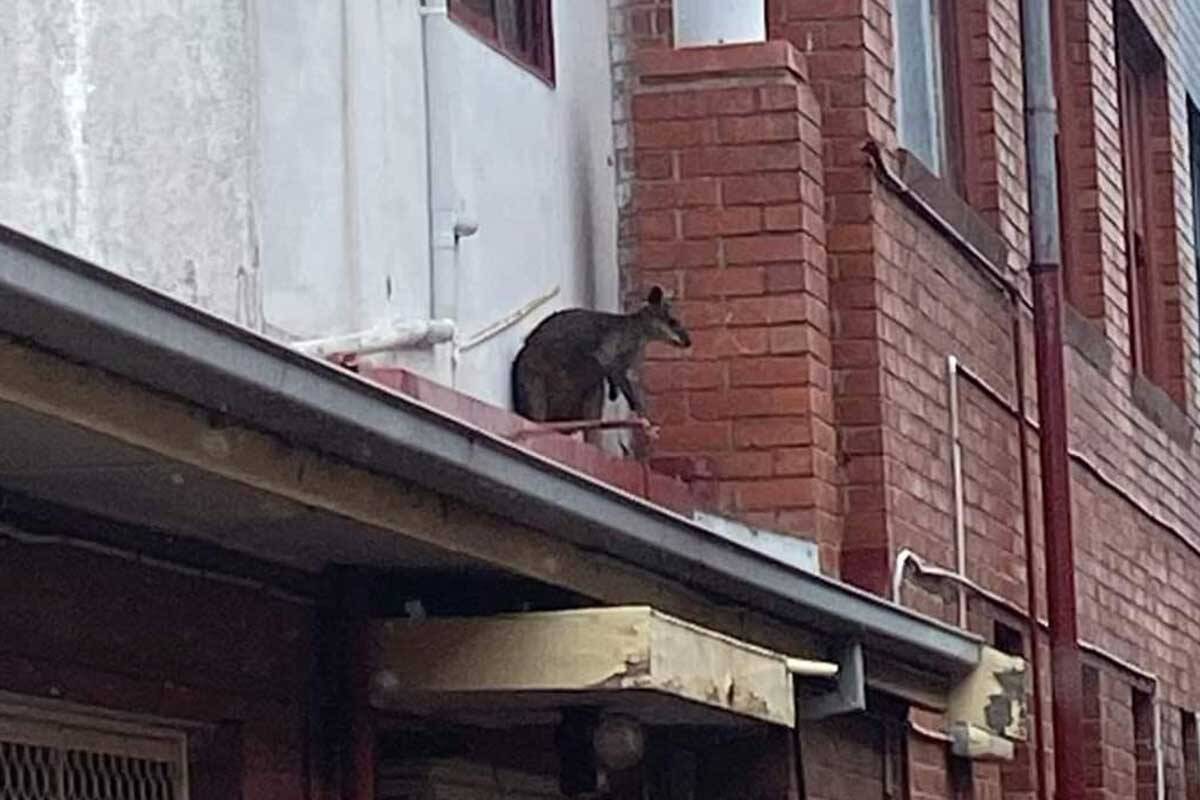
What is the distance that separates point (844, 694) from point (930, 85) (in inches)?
149

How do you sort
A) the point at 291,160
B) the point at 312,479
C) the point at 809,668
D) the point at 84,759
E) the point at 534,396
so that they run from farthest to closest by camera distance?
the point at 534,396 < the point at 809,668 < the point at 291,160 < the point at 84,759 < the point at 312,479

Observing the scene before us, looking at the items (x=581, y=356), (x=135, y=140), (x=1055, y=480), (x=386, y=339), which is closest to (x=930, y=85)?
(x=1055, y=480)

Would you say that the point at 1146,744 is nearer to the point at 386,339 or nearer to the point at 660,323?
the point at 660,323

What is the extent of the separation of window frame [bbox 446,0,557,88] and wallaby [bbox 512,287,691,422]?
681 mm

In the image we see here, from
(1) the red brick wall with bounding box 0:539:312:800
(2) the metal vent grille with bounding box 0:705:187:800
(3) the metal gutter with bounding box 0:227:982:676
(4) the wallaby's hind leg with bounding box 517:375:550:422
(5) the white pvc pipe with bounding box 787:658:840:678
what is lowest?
(2) the metal vent grille with bounding box 0:705:187:800

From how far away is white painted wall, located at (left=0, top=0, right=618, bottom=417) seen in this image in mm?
6445

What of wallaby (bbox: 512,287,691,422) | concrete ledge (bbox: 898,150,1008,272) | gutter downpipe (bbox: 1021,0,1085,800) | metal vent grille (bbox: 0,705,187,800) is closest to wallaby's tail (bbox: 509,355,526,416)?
wallaby (bbox: 512,287,691,422)

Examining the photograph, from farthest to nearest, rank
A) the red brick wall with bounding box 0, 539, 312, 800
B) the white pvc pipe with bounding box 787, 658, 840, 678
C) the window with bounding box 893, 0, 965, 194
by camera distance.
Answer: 1. the window with bounding box 893, 0, 965, 194
2. the white pvc pipe with bounding box 787, 658, 840, 678
3. the red brick wall with bounding box 0, 539, 312, 800

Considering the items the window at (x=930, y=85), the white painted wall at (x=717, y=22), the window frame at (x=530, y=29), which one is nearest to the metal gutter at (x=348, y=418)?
the window frame at (x=530, y=29)

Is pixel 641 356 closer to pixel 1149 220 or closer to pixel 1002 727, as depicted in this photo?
pixel 1002 727

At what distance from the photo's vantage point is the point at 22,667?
588 cm

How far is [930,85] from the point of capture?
11734 mm

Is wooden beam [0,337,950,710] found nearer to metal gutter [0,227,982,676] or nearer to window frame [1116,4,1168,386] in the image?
metal gutter [0,227,982,676]

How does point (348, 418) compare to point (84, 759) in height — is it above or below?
above
